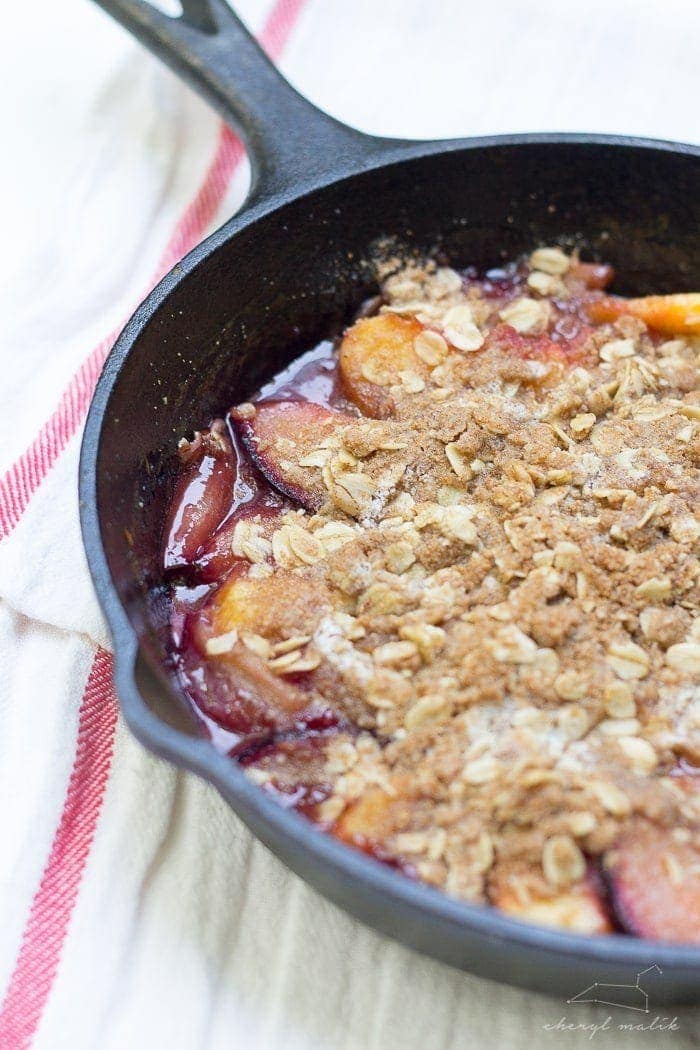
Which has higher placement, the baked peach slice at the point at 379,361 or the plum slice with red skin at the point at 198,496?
the plum slice with red skin at the point at 198,496

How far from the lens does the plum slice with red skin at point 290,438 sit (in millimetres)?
1596

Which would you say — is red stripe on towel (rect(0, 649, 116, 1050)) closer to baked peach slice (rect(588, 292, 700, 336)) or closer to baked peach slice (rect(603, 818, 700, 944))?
baked peach slice (rect(603, 818, 700, 944))

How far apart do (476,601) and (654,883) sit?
1.36 feet

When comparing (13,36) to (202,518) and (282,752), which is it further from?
(282,752)

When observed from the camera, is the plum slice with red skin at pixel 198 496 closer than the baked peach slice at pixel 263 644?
No

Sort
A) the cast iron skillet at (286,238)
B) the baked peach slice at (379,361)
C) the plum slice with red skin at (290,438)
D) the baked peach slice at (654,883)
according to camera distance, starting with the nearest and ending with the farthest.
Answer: the baked peach slice at (654,883) → the cast iron skillet at (286,238) → the plum slice with red skin at (290,438) → the baked peach slice at (379,361)

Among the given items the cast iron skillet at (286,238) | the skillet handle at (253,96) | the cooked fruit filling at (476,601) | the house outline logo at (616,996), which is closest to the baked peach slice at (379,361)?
the cooked fruit filling at (476,601)

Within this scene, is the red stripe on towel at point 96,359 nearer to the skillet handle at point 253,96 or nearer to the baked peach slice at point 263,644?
the skillet handle at point 253,96

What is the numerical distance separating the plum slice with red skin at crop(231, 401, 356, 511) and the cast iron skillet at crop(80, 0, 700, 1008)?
0.31ft

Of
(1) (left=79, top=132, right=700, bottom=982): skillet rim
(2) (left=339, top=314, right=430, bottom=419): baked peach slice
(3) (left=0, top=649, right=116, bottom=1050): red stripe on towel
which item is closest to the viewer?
(1) (left=79, top=132, right=700, bottom=982): skillet rim

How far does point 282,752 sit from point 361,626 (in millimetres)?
194

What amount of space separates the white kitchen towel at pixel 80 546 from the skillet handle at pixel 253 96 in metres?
0.37

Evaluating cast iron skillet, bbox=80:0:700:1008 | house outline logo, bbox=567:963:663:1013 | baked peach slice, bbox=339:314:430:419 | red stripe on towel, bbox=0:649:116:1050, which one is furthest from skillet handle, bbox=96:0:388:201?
house outline logo, bbox=567:963:663:1013

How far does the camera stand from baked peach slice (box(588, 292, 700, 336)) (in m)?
1.78
